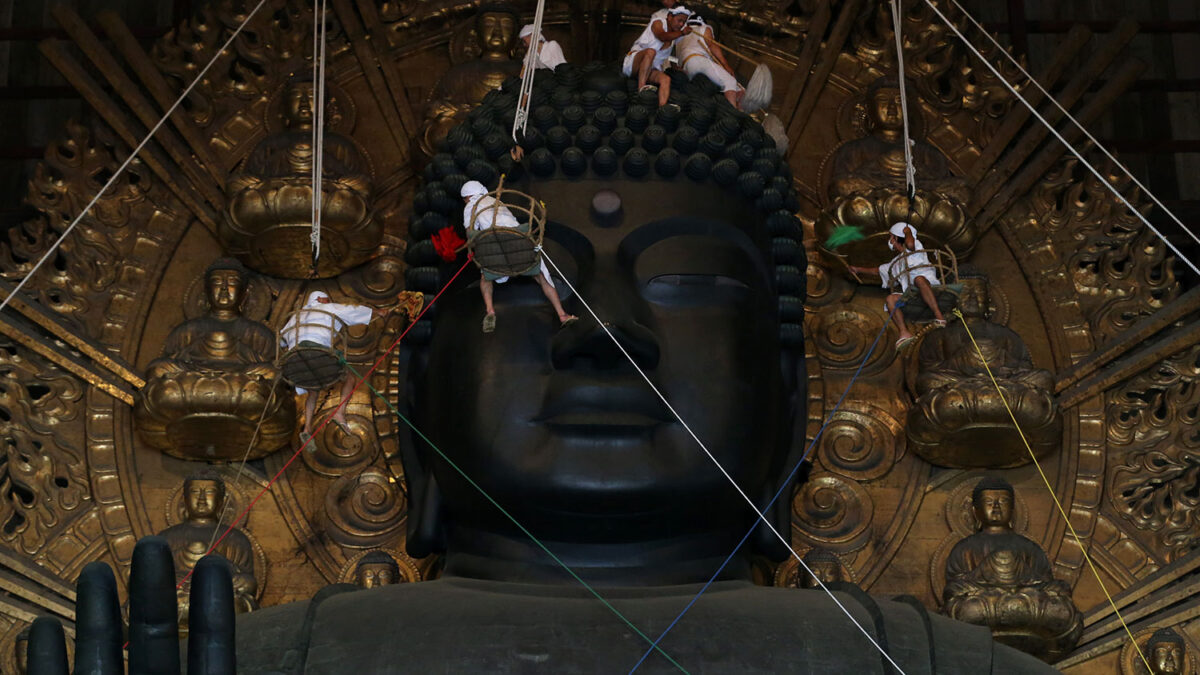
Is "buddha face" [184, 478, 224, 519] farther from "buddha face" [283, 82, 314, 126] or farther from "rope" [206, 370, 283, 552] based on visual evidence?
"buddha face" [283, 82, 314, 126]

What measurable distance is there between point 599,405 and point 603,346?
172 millimetres

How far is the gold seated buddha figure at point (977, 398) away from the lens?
636 cm

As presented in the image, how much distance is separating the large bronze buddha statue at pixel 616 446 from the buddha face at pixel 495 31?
0.82 metres

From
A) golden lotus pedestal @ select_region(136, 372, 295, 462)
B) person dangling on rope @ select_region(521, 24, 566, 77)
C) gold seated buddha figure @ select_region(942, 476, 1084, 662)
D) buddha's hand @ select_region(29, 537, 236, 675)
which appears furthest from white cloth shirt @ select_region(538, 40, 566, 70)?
buddha's hand @ select_region(29, 537, 236, 675)

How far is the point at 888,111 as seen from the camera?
6.98 meters

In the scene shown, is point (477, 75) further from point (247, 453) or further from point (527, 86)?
point (247, 453)

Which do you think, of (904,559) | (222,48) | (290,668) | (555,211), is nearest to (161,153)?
(222,48)

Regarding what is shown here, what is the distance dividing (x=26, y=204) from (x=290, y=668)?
95.3 inches

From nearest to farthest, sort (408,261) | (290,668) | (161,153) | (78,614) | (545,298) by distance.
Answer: (78,614)
(290,668)
(545,298)
(408,261)
(161,153)

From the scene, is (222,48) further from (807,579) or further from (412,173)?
(807,579)

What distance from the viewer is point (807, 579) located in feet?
20.7

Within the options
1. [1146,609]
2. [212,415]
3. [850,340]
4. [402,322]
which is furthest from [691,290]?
[1146,609]

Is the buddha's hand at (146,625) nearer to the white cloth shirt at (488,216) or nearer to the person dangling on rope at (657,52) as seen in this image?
the white cloth shirt at (488,216)

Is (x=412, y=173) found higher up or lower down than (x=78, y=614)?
higher up
